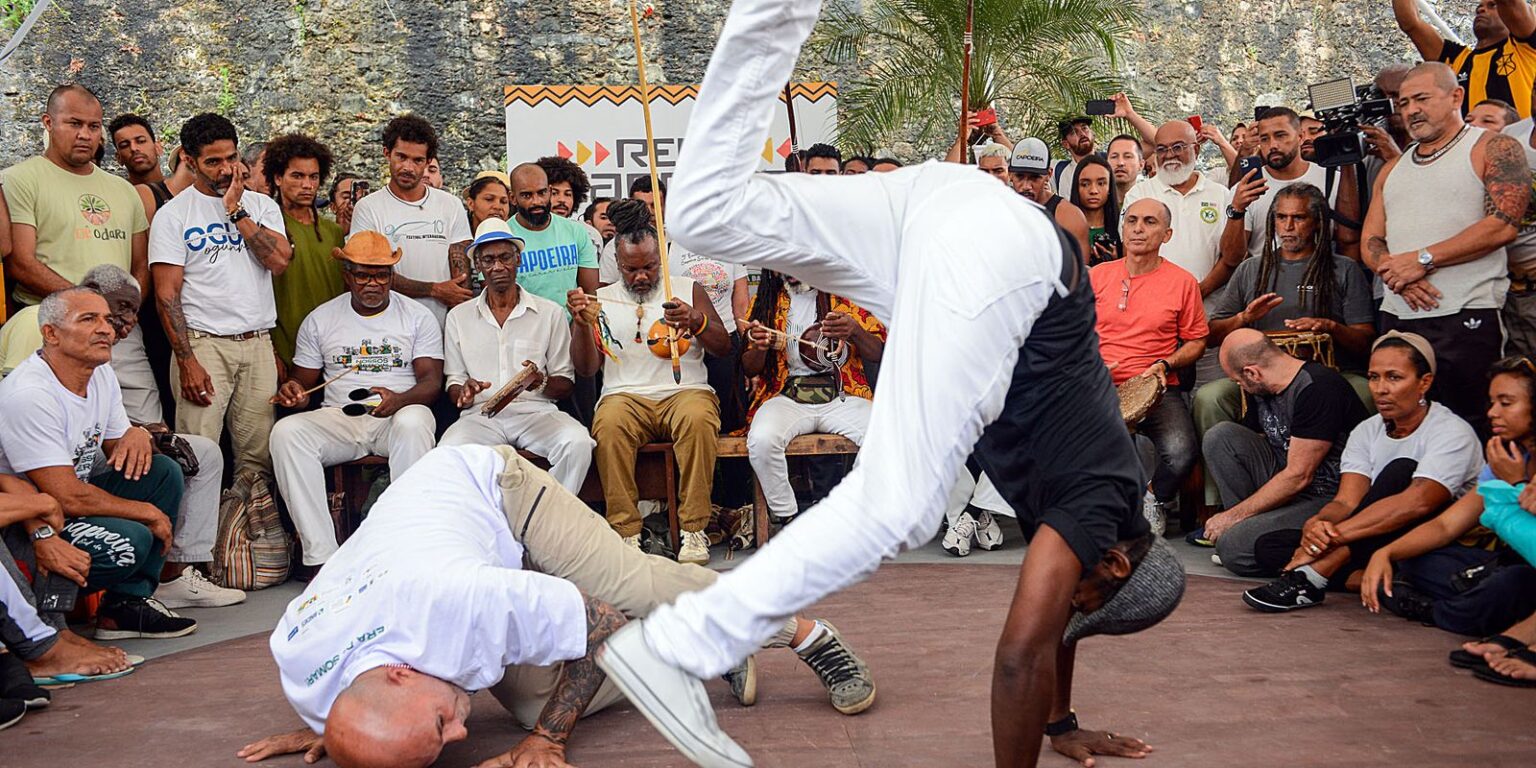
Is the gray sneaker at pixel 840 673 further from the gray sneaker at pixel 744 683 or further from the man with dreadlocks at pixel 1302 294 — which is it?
the man with dreadlocks at pixel 1302 294

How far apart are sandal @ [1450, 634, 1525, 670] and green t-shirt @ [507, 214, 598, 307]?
4272 millimetres

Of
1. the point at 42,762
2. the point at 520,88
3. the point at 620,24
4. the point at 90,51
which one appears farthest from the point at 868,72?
the point at 42,762

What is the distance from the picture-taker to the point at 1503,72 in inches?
239

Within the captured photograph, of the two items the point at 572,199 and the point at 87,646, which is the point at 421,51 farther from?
the point at 87,646

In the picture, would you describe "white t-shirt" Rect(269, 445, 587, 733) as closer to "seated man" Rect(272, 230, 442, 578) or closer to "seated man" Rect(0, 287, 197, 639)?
"seated man" Rect(0, 287, 197, 639)

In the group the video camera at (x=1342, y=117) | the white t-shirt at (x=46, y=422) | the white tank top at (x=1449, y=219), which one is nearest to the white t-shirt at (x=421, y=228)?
the white t-shirt at (x=46, y=422)

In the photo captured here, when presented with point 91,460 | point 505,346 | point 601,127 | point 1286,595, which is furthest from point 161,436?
point 601,127

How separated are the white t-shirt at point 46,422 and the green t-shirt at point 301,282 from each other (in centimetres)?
155

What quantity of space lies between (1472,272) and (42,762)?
517 cm

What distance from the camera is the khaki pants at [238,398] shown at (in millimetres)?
5934

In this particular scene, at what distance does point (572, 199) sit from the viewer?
7523 millimetres

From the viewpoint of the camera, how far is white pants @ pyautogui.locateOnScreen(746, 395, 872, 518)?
6.05 m

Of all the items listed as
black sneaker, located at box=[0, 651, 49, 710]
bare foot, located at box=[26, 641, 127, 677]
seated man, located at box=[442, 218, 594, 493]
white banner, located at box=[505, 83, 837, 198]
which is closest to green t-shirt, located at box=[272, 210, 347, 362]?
seated man, located at box=[442, 218, 594, 493]

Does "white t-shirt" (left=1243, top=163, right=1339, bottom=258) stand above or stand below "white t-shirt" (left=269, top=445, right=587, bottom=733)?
above
